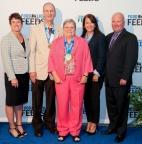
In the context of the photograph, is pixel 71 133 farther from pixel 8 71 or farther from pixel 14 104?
pixel 8 71

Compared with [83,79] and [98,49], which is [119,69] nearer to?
[98,49]

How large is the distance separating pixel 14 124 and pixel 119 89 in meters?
1.46

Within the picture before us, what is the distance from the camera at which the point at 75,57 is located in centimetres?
454

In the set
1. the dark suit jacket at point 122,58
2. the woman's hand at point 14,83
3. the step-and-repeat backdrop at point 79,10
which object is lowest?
the woman's hand at point 14,83

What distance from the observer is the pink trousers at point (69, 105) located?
463 centimetres

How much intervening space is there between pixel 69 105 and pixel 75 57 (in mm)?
658

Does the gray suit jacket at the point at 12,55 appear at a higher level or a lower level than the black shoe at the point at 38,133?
higher

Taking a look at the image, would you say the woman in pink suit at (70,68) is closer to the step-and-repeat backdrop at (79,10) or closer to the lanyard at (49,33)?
the lanyard at (49,33)

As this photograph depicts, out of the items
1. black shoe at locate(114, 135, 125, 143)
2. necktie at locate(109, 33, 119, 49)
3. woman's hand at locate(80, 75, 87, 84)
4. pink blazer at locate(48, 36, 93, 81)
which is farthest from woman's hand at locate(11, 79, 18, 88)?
black shoe at locate(114, 135, 125, 143)

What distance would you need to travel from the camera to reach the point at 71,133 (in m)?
4.86

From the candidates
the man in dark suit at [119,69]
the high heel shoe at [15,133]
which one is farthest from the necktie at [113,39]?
the high heel shoe at [15,133]

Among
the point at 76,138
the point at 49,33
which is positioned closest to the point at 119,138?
the point at 76,138

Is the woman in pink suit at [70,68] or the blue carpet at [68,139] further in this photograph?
the blue carpet at [68,139]

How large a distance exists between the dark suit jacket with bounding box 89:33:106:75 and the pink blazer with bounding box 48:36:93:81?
176 millimetres
